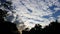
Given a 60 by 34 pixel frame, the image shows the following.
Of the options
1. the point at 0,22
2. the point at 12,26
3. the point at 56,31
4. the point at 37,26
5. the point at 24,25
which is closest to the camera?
the point at 56,31

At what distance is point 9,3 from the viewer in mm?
30906

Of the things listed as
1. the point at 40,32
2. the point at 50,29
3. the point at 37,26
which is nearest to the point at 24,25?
the point at 37,26

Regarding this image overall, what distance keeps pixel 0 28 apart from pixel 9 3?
665cm

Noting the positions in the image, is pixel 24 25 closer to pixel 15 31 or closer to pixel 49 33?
pixel 15 31

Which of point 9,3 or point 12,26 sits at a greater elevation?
point 9,3

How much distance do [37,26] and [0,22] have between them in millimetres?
8280

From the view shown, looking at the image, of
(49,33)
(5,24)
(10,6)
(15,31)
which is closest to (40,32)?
(49,33)

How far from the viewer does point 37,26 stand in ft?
101

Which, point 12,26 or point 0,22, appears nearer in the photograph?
point 0,22

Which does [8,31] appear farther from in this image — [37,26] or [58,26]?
[58,26]

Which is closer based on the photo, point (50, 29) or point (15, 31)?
point (50, 29)

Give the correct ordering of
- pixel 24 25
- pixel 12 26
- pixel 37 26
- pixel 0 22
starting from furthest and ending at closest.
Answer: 1. pixel 24 25
2. pixel 37 26
3. pixel 12 26
4. pixel 0 22

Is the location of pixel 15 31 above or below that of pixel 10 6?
below

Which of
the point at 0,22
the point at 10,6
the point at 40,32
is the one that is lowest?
the point at 40,32
